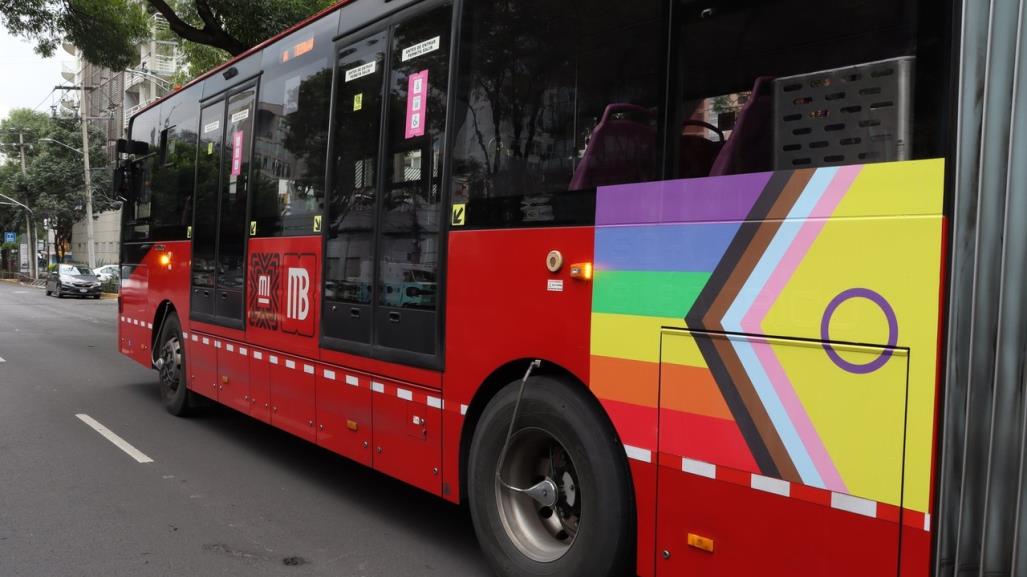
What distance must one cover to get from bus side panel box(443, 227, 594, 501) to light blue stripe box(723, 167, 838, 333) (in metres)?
0.76

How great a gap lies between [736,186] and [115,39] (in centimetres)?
1811

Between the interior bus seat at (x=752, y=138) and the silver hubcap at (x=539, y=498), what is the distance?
4.80 feet

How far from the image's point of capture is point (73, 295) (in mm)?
35531

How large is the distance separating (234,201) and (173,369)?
2446mm

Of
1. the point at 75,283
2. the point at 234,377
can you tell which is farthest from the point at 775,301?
the point at 75,283

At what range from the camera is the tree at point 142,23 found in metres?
14.4

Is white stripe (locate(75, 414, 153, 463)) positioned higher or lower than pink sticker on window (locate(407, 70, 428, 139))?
lower

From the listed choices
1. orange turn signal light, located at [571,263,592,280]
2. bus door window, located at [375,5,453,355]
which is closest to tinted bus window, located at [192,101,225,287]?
bus door window, located at [375,5,453,355]

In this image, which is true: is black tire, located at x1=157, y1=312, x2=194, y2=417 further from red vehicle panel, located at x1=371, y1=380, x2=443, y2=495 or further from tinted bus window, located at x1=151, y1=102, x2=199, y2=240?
red vehicle panel, located at x1=371, y1=380, x2=443, y2=495

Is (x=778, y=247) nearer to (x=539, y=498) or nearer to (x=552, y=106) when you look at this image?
(x=552, y=106)

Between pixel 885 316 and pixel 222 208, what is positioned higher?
pixel 222 208

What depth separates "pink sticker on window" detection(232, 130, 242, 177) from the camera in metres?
6.95

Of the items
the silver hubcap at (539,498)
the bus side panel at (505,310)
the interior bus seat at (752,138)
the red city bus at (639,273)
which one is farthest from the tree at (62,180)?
the interior bus seat at (752,138)

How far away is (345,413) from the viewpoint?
5.20m
